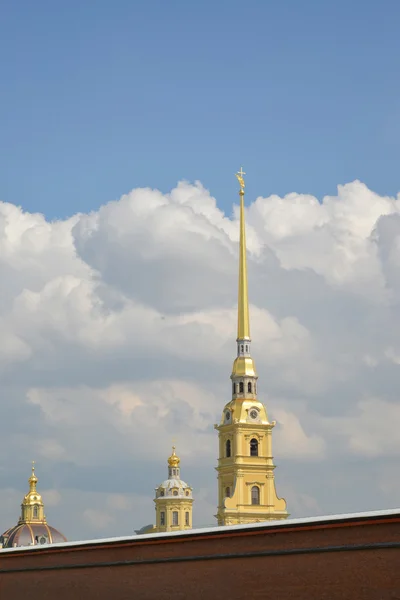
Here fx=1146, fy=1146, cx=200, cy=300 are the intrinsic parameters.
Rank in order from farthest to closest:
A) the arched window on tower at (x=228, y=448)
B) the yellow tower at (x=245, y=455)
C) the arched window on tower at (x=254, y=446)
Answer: the arched window on tower at (x=228, y=448)
the arched window on tower at (x=254, y=446)
the yellow tower at (x=245, y=455)

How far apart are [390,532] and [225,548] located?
5472 millimetres

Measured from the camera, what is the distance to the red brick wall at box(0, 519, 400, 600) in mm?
23109

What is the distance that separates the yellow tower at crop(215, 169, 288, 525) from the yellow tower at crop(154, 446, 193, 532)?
81.8 ft

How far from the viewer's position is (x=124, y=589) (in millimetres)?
29844

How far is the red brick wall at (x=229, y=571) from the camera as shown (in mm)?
23109

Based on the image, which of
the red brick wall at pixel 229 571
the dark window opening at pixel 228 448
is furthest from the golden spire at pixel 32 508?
the red brick wall at pixel 229 571

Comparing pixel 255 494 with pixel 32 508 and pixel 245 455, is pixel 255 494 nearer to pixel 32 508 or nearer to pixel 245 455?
pixel 245 455

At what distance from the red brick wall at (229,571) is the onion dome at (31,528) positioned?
4235 inches

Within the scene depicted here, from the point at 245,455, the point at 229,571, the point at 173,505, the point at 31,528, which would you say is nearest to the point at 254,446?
the point at 245,455

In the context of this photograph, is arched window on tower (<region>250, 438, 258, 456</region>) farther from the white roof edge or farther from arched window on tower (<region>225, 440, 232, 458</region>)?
the white roof edge

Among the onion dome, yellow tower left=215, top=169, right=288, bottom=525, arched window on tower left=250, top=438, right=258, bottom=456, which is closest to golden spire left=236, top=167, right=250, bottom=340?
yellow tower left=215, top=169, right=288, bottom=525

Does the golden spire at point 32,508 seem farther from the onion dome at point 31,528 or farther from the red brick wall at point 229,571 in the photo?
the red brick wall at point 229,571

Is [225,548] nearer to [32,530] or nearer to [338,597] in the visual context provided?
[338,597]

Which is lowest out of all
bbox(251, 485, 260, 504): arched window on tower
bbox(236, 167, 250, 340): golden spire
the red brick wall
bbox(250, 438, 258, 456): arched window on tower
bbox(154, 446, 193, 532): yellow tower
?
the red brick wall
